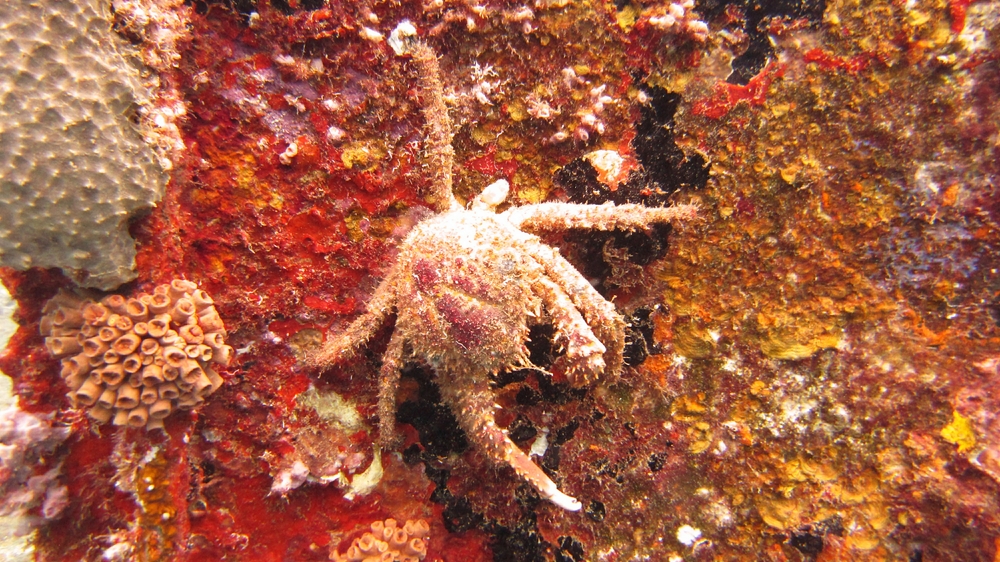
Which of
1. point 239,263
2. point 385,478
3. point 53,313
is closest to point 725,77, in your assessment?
point 239,263

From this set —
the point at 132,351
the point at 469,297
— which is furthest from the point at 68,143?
the point at 469,297

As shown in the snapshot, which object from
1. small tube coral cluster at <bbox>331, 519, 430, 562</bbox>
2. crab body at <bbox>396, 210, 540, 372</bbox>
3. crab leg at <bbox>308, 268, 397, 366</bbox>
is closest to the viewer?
crab body at <bbox>396, 210, 540, 372</bbox>

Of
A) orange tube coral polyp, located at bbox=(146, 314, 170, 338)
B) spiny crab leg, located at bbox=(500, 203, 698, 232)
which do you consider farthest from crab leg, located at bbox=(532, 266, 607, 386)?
orange tube coral polyp, located at bbox=(146, 314, 170, 338)

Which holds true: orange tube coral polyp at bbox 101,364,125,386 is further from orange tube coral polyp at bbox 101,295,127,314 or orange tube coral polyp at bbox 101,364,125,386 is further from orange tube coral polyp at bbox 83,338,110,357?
orange tube coral polyp at bbox 101,295,127,314

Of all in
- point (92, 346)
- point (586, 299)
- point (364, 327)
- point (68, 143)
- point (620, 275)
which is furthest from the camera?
point (620, 275)

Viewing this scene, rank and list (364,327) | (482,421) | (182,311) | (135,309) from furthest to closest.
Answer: (364,327) < (482,421) < (182,311) < (135,309)

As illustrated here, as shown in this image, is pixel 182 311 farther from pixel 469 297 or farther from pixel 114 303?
pixel 469 297
